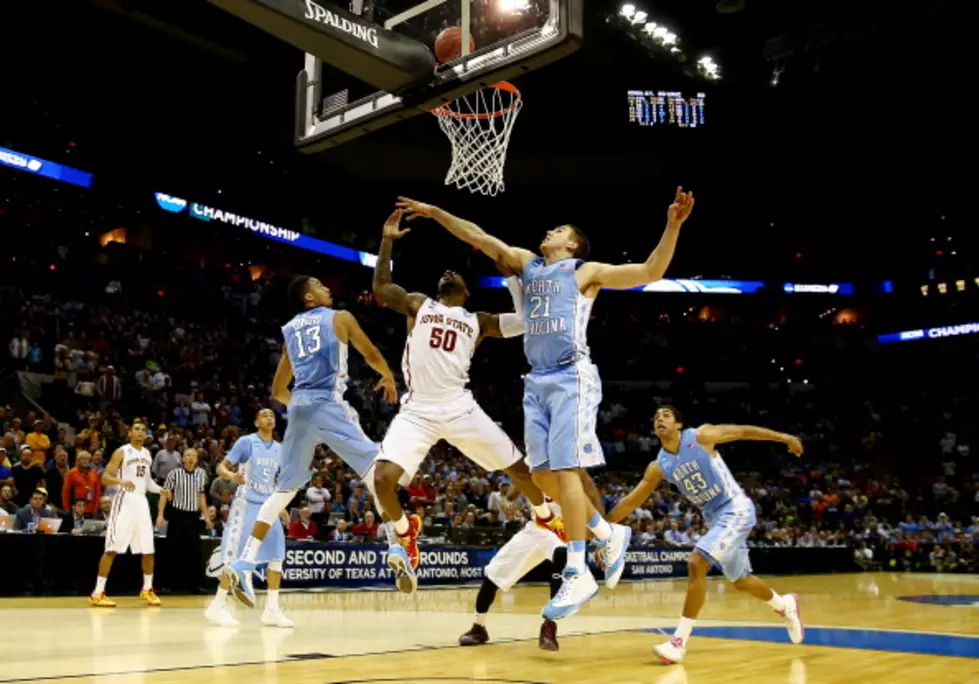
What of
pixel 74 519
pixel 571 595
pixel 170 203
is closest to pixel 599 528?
pixel 571 595

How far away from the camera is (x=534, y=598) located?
12.8 m

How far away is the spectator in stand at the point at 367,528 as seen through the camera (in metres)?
15.0

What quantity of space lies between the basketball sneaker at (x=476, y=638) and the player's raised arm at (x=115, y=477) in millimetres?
5511

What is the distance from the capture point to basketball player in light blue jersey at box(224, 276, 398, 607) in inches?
287

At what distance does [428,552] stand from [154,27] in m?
16.2

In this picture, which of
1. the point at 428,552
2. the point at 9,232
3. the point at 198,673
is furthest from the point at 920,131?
the point at 198,673

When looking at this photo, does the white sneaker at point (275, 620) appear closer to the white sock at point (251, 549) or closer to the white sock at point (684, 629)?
the white sock at point (251, 549)

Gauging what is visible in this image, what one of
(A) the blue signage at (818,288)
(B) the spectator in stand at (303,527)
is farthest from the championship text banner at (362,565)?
(A) the blue signage at (818,288)

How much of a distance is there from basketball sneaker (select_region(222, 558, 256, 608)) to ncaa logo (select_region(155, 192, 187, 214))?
19.9m

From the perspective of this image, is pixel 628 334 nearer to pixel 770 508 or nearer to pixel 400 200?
pixel 770 508

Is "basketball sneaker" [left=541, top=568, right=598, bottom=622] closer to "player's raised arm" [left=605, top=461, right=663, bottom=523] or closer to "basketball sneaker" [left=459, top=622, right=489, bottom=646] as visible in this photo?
"basketball sneaker" [left=459, top=622, right=489, bottom=646]

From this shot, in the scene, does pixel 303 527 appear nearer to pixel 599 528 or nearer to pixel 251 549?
pixel 251 549

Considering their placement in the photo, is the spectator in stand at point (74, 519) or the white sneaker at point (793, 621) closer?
the white sneaker at point (793, 621)

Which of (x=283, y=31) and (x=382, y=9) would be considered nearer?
(x=283, y=31)
